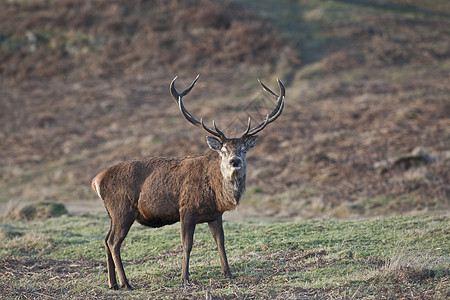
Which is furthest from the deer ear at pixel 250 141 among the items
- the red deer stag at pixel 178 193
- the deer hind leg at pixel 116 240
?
the deer hind leg at pixel 116 240

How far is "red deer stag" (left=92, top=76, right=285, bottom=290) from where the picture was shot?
923 centimetres

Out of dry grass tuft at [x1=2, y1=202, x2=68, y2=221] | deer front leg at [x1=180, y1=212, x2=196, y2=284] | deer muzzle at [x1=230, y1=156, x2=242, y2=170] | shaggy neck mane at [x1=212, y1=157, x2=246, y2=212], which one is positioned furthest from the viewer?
dry grass tuft at [x1=2, y1=202, x2=68, y2=221]

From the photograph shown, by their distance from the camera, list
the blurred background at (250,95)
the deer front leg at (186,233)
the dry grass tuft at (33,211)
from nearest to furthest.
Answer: the deer front leg at (186,233) → the dry grass tuft at (33,211) → the blurred background at (250,95)

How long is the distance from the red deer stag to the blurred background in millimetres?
7178

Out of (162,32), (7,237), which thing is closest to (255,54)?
(162,32)

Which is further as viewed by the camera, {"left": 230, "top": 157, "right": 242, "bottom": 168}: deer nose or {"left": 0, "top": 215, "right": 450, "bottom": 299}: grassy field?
{"left": 230, "top": 157, "right": 242, "bottom": 168}: deer nose

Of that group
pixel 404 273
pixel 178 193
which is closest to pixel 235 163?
pixel 178 193

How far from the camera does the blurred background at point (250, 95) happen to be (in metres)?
20.8

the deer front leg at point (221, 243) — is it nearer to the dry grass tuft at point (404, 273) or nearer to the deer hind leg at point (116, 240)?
the deer hind leg at point (116, 240)

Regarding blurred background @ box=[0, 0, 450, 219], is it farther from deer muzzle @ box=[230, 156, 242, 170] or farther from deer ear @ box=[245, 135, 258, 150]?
deer muzzle @ box=[230, 156, 242, 170]

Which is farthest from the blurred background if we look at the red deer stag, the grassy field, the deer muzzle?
the deer muzzle

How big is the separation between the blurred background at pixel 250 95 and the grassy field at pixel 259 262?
4998 millimetres

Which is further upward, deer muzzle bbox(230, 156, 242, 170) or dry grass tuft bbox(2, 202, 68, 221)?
deer muzzle bbox(230, 156, 242, 170)

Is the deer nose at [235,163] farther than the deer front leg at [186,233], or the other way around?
the deer front leg at [186,233]
